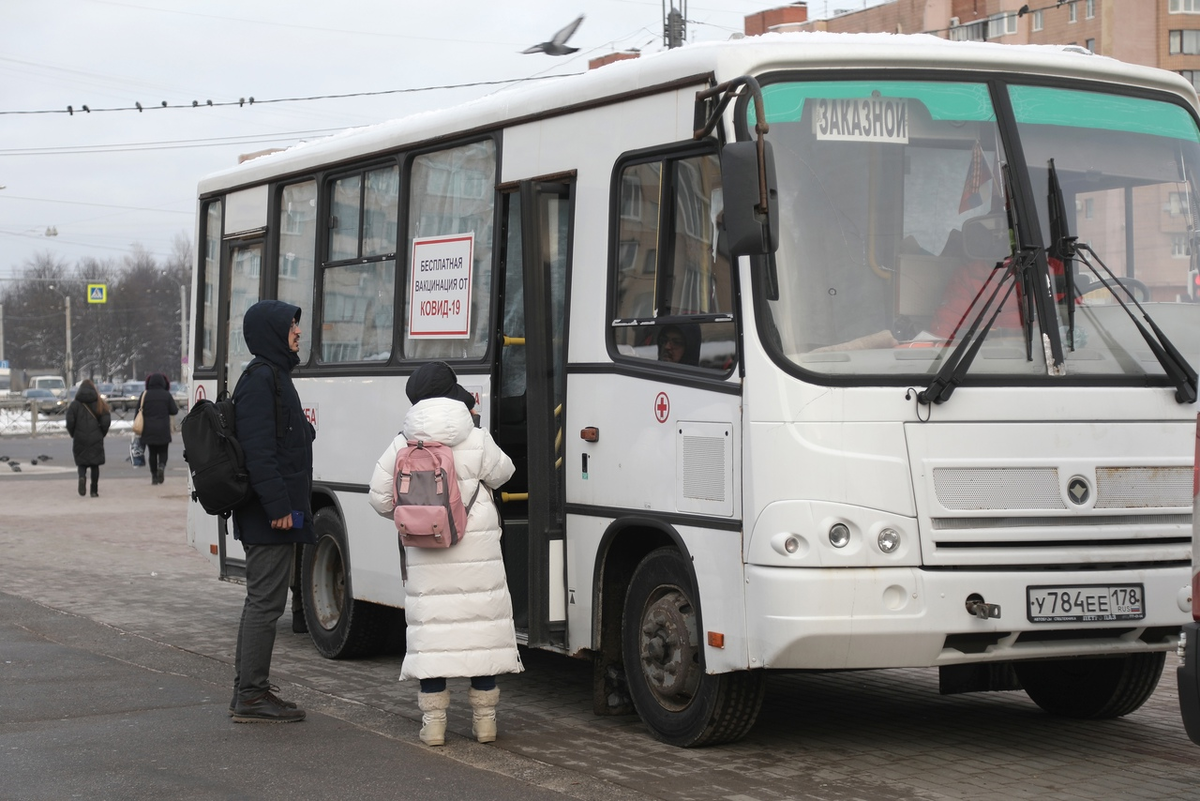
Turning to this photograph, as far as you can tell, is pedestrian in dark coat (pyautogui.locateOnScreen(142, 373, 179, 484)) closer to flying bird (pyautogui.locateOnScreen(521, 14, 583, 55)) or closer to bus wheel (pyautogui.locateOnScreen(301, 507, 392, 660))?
flying bird (pyautogui.locateOnScreen(521, 14, 583, 55))

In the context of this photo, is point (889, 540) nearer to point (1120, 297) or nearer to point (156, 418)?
point (1120, 297)

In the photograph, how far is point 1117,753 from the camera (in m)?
7.43

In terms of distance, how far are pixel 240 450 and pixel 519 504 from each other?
139 cm

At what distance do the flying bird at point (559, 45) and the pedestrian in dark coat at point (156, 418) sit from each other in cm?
1218

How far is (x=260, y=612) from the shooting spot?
326 inches

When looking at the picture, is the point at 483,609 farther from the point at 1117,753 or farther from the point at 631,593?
the point at 1117,753

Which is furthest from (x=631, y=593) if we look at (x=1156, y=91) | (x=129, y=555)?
(x=129, y=555)

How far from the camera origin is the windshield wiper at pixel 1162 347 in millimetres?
7121

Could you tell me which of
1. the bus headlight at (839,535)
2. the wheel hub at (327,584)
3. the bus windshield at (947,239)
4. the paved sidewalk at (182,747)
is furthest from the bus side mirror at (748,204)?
the wheel hub at (327,584)

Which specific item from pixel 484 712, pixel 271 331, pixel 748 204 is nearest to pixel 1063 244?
pixel 748 204

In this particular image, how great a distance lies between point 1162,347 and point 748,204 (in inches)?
77.0

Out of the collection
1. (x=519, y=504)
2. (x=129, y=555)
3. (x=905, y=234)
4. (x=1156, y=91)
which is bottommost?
(x=129, y=555)

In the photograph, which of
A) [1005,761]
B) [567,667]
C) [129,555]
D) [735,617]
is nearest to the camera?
[735,617]

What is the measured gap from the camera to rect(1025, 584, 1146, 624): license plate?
6742mm
